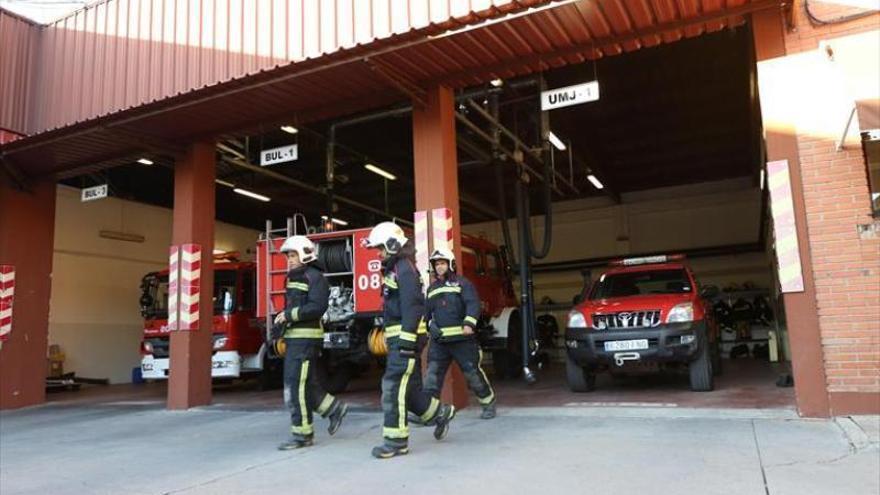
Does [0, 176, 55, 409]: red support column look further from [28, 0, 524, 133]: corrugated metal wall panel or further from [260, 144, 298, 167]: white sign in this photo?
[260, 144, 298, 167]: white sign

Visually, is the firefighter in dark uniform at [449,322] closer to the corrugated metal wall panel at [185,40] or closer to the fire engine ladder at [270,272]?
the corrugated metal wall panel at [185,40]

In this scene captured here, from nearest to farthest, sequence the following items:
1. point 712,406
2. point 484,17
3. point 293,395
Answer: point 293,395 < point 484,17 < point 712,406

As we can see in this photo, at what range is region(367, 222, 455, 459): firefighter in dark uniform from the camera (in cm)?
544

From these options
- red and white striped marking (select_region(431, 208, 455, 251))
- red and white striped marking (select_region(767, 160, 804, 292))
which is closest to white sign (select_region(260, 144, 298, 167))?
red and white striped marking (select_region(431, 208, 455, 251))

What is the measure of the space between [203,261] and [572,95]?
239 inches

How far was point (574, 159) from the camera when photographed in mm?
16172

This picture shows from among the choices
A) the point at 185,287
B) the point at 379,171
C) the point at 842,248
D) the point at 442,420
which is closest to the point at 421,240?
the point at 442,420

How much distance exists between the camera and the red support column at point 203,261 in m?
9.48

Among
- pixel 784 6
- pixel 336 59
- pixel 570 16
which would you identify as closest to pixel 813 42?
pixel 784 6

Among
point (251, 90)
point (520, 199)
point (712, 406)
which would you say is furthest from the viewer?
point (520, 199)

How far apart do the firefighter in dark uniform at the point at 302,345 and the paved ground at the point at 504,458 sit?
305mm

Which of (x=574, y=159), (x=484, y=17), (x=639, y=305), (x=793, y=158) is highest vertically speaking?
(x=574, y=159)

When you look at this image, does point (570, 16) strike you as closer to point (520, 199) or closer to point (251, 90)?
point (251, 90)

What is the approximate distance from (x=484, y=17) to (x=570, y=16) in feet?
3.02
